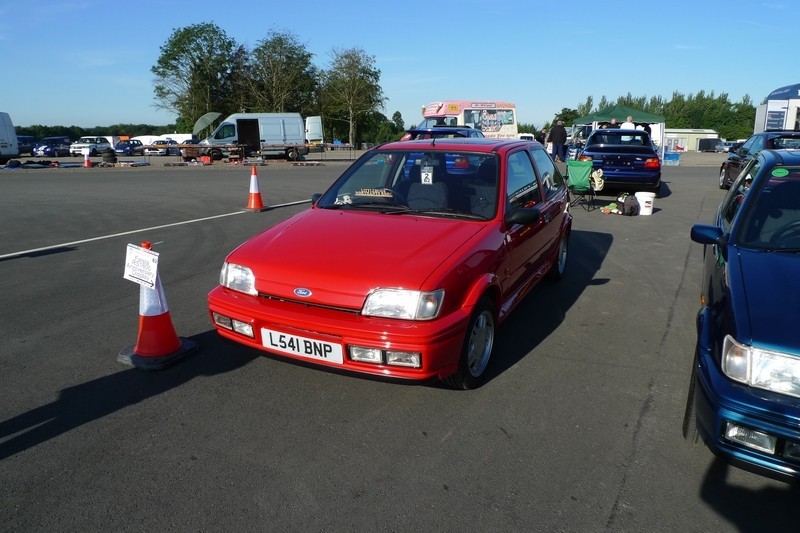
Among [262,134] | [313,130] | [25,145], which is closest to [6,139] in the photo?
[25,145]

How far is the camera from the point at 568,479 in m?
2.77

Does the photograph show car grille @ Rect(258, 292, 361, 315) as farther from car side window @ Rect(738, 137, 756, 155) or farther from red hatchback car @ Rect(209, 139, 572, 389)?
car side window @ Rect(738, 137, 756, 155)

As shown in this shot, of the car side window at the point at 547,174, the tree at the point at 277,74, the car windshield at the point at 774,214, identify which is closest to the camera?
the car windshield at the point at 774,214

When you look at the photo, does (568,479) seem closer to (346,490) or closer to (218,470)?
(346,490)

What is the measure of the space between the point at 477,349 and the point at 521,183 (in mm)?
1725

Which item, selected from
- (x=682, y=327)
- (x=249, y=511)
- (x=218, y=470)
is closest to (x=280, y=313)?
(x=218, y=470)

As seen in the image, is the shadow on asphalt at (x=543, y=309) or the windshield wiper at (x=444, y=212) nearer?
the windshield wiper at (x=444, y=212)

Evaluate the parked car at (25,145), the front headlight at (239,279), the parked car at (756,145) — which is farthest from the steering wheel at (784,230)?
the parked car at (25,145)

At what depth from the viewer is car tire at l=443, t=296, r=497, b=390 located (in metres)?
3.50

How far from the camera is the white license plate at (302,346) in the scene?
3.26 meters

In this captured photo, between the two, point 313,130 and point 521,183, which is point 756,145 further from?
point 313,130

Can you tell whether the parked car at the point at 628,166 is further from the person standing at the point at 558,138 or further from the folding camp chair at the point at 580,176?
the person standing at the point at 558,138

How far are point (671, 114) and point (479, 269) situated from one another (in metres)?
92.8

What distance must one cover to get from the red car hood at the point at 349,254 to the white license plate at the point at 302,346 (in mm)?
234
